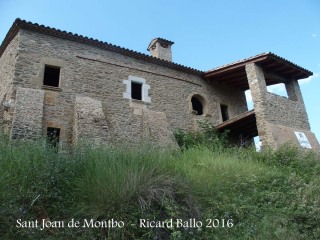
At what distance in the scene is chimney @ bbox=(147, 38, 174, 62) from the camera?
14.5m

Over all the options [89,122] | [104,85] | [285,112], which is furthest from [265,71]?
[89,122]

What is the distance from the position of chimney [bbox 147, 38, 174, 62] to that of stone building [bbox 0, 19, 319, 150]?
6.87ft

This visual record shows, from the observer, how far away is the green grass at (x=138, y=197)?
3.94 meters

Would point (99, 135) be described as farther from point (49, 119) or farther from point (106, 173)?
point (106, 173)

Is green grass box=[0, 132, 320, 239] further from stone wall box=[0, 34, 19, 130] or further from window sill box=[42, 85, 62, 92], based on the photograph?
window sill box=[42, 85, 62, 92]

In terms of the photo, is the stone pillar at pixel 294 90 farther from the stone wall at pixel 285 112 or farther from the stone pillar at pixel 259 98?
the stone pillar at pixel 259 98

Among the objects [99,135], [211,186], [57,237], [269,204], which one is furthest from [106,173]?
[99,135]

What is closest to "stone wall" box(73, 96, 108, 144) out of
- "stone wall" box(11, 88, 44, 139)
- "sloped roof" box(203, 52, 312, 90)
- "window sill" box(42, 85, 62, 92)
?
"window sill" box(42, 85, 62, 92)

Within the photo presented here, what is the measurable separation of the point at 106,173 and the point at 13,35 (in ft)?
26.3

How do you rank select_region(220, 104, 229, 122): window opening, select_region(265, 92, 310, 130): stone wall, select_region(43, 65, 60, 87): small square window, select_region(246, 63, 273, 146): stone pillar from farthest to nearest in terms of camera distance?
select_region(220, 104, 229, 122): window opening
select_region(265, 92, 310, 130): stone wall
select_region(246, 63, 273, 146): stone pillar
select_region(43, 65, 60, 87): small square window

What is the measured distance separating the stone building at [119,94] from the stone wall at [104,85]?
1.2 inches

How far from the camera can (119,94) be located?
10.7 meters

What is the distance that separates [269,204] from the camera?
16.5ft

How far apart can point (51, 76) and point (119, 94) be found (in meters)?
2.47
